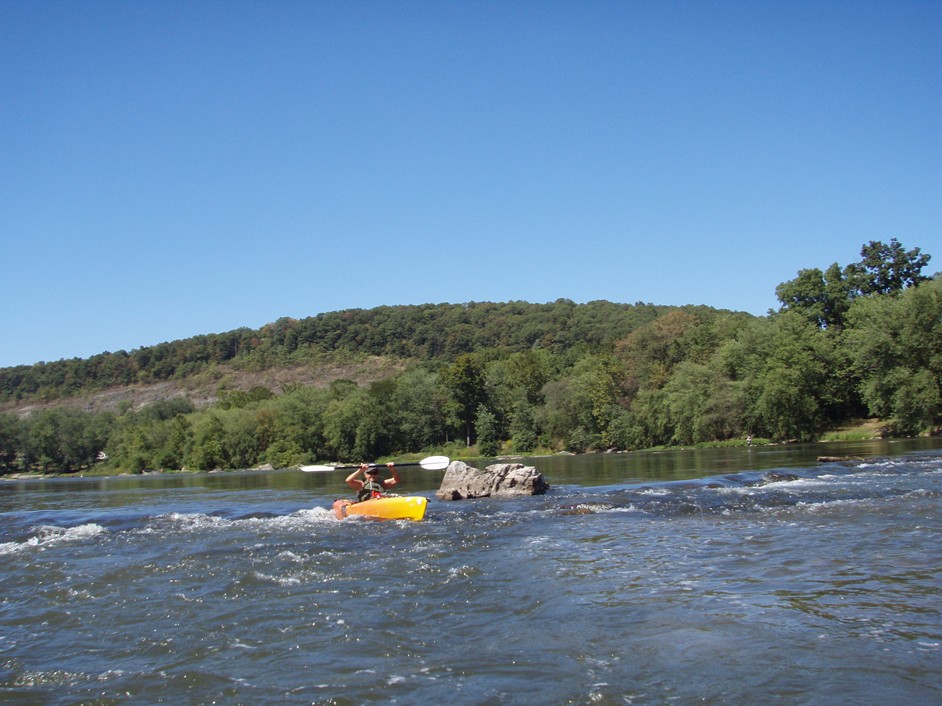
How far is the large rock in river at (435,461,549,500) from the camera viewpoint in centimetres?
2584

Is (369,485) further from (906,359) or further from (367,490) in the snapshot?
(906,359)

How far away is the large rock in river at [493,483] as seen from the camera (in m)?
25.8

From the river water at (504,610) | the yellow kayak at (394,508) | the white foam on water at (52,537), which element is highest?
the yellow kayak at (394,508)

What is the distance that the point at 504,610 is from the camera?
984 centimetres

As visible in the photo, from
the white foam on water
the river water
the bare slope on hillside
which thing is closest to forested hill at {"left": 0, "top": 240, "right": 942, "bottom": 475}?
the bare slope on hillside

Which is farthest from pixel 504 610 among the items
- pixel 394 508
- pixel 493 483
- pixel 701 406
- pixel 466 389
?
pixel 466 389

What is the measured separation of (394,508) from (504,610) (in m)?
10.8

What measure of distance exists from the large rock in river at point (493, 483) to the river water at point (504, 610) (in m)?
6.49

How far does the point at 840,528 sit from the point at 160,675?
12.7 m

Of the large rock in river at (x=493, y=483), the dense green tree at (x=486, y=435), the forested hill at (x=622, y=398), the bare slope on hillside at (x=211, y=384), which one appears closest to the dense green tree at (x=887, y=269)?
the forested hill at (x=622, y=398)

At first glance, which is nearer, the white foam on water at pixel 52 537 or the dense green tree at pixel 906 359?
the white foam on water at pixel 52 537

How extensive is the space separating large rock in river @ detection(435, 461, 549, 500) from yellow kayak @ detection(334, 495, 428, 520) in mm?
5509

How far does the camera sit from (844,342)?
6525 centimetres

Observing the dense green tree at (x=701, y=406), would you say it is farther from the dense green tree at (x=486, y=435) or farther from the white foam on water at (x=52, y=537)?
the white foam on water at (x=52, y=537)
